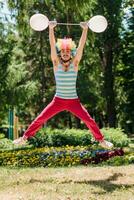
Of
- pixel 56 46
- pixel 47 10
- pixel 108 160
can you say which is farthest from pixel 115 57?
pixel 56 46

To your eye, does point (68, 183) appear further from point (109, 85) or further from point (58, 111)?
point (109, 85)

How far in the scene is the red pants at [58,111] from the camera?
379 inches

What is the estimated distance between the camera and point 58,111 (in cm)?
970

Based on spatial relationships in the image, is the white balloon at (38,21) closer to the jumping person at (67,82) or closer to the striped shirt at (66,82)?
the jumping person at (67,82)

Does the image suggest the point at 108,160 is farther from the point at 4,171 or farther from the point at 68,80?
the point at 68,80

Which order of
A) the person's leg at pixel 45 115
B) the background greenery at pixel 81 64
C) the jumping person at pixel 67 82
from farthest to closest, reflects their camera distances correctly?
the background greenery at pixel 81 64, the jumping person at pixel 67 82, the person's leg at pixel 45 115

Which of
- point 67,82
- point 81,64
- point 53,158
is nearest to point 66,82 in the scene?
point 67,82

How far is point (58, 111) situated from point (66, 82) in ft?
2.28

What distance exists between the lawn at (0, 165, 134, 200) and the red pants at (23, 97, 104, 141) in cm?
101

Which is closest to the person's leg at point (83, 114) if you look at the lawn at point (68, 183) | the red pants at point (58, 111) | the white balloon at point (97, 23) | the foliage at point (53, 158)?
the red pants at point (58, 111)

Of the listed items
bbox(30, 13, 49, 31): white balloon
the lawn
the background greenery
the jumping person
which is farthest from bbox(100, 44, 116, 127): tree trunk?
bbox(30, 13, 49, 31): white balloon

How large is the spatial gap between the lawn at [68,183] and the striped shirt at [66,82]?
1.82 m

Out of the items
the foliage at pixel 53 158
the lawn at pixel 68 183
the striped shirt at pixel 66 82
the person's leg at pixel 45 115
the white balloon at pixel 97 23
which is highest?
the white balloon at pixel 97 23

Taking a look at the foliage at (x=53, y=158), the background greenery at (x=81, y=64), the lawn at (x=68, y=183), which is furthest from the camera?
the background greenery at (x=81, y=64)
